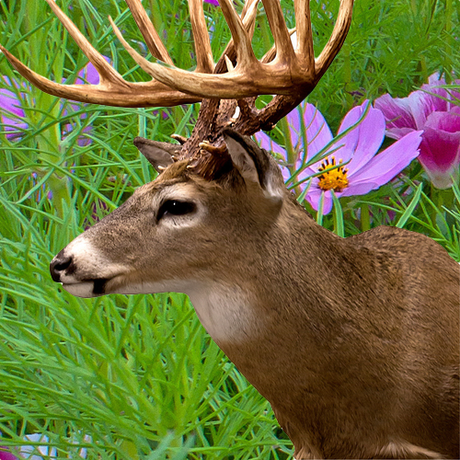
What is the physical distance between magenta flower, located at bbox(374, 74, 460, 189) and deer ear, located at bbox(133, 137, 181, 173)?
31cm

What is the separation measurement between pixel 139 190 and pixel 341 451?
0.19 metres

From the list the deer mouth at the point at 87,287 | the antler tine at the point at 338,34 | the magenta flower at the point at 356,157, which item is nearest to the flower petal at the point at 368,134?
the magenta flower at the point at 356,157

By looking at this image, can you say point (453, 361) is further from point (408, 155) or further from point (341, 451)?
point (408, 155)

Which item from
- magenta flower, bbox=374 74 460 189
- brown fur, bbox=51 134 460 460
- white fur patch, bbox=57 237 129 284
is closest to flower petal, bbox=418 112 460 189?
magenta flower, bbox=374 74 460 189

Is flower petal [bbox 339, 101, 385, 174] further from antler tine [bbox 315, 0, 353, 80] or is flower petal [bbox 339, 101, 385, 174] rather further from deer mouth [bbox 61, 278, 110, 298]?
deer mouth [bbox 61, 278, 110, 298]

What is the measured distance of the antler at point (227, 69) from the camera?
0.33m

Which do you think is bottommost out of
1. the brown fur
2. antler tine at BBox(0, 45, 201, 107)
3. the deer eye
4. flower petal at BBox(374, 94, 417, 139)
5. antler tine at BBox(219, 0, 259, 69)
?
the brown fur

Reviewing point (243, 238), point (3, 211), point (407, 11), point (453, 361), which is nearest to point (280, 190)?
point (243, 238)

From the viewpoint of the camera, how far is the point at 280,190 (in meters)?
0.36

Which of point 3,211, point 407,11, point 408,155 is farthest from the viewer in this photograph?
point 407,11

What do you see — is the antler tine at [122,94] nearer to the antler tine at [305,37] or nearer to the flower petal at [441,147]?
the antler tine at [305,37]

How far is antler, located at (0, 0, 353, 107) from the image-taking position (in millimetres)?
329

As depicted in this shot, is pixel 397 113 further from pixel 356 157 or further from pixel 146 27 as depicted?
pixel 146 27

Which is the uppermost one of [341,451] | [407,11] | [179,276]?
[407,11]
